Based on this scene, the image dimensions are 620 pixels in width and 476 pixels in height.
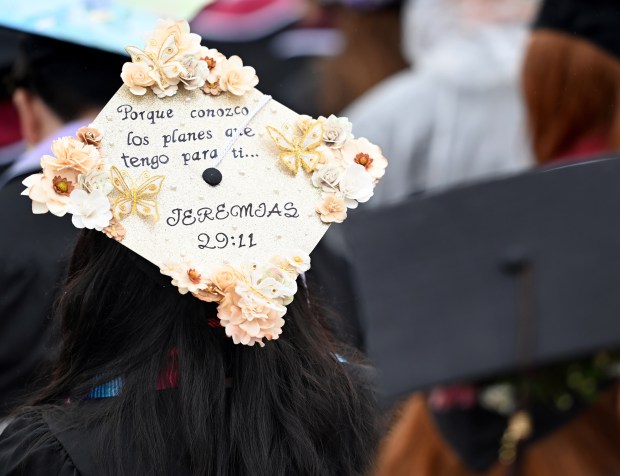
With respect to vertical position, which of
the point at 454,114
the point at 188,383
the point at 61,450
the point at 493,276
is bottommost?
the point at 61,450

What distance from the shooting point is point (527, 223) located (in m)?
2.06

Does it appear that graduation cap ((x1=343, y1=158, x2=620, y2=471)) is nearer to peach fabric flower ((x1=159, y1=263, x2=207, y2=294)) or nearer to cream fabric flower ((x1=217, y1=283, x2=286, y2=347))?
cream fabric flower ((x1=217, y1=283, x2=286, y2=347))

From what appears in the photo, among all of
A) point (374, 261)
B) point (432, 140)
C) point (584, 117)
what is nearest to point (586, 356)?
point (374, 261)

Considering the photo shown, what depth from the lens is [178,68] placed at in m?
2.22

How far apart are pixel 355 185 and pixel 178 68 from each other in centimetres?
39

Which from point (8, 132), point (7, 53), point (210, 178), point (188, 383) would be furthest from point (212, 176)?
point (8, 132)

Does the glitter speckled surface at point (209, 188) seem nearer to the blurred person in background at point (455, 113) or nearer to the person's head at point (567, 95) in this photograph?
the person's head at point (567, 95)

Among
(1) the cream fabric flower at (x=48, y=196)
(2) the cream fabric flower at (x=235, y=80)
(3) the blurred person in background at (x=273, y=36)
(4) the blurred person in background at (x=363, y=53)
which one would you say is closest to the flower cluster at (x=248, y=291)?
(1) the cream fabric flower at (x=48, y=196)

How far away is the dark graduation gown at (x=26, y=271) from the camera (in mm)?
3248

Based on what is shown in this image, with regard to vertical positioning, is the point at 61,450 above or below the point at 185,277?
below

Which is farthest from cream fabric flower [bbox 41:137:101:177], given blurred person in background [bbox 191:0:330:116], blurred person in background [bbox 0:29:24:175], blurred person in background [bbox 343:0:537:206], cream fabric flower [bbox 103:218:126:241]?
blurred person in background [bbox 191:0:330:116]

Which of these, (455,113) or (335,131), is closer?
(335,131)

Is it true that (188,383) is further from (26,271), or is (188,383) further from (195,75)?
(26,271)

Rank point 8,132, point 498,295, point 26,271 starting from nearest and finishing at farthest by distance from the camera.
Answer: point 498,295 < point 26,271 < point 8,132
